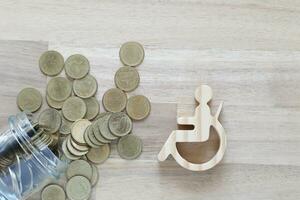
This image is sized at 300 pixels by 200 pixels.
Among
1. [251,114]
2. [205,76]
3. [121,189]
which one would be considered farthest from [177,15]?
[121,189]

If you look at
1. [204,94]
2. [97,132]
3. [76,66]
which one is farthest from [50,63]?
[204,94]

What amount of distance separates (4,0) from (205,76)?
0.39m

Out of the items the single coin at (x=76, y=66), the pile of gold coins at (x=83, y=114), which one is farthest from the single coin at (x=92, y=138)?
the single coin at (x=76, y=66)

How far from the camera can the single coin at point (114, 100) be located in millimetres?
840

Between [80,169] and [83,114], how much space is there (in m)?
0.10

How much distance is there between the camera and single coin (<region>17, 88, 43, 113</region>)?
0.83 metres

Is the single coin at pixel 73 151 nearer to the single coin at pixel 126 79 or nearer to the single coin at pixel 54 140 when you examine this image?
the single coin at pixel 54 140

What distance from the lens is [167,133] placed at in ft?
2.77

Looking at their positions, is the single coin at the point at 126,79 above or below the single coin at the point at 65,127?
above

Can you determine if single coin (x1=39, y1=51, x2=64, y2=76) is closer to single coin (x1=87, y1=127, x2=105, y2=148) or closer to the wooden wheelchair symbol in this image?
single coin (x1=87, y1=127, x2=105, y2=148)

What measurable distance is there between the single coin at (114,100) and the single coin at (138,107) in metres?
0.01

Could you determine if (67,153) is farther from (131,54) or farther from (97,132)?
(131,54)

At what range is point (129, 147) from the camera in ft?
2.73

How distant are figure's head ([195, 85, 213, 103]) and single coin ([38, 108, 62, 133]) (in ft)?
0.80
